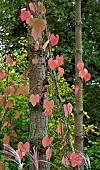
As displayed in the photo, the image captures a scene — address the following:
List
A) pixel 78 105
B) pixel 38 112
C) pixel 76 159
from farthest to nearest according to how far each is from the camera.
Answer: pixel 78 105, pixel 38 112, pixel 76 159

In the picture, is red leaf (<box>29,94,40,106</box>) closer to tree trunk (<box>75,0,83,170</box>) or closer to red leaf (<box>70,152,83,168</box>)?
red leaf (<box>70,152,83,168</box>)

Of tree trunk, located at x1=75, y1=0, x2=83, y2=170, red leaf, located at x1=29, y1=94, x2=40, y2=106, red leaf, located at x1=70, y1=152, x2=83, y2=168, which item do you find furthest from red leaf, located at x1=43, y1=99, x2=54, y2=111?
tree trunk, located at x1=75, y1=0, x2=83, y2=170

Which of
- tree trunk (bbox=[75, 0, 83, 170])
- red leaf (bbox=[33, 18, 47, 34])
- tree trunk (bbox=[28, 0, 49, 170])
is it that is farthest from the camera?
tree trunk (bbox=[75, 0, 83, 170])

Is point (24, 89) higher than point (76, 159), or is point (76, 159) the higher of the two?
point (24, 89)

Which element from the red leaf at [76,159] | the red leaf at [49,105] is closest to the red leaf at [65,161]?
the red leaf at [76,159]

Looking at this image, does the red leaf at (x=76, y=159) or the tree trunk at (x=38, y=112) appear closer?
the red leaf at (x=76, y=159)

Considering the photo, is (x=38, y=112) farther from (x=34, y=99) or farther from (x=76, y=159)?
(x=76, y=159)

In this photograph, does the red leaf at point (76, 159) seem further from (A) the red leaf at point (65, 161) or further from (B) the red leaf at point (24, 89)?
(B) the red leaf at point (24, 89)

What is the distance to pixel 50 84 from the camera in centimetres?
138

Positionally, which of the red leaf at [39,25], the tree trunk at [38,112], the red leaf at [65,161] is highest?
the red leaf at [39,25]

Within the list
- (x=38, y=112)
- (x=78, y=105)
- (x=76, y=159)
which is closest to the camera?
(x=76, y=159)

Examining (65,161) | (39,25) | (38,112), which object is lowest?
(65,161)

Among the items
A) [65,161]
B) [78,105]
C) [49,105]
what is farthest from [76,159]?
[78,105]

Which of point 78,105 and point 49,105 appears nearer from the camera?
point 49,105
